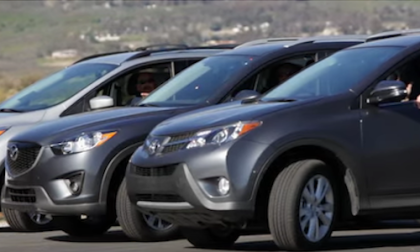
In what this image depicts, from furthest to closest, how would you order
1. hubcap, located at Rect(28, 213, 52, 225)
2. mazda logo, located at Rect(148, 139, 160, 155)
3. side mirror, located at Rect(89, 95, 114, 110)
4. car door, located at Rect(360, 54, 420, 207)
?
1. side mirror, located at Rect(89, 95, 114, 110)
2. hubcap, located at Rect(28, 213, 52, 225)
3. mazda logo, located at Rect(148, 139, 160, 155)
4. car door, located at Rect(360, 54, 420, 207)

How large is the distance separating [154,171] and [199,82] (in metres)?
2.50

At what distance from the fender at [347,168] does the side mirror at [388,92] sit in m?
0.47

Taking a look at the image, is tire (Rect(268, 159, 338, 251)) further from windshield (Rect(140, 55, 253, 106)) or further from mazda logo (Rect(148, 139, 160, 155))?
windshield (Rect(140, 55, 253, 106))

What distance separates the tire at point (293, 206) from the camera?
9.11 metres

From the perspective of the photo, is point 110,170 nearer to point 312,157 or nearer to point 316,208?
point 312,157

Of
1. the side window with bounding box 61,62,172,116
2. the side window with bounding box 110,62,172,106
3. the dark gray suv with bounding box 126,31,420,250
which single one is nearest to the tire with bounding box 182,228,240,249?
the dark gray suv with bounding box 126,31,420,250

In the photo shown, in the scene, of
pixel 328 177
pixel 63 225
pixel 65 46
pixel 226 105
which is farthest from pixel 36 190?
pixel 65 46

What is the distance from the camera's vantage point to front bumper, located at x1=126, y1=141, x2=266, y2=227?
29.9ft

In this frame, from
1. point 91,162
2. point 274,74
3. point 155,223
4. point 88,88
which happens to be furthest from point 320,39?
point 91,162

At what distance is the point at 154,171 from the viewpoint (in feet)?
31.2

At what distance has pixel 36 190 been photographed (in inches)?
424

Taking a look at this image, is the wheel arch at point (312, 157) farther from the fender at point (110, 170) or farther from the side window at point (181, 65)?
the side window at point (181, 65)

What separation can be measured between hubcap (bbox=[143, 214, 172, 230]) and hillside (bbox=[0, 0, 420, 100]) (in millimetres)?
37666

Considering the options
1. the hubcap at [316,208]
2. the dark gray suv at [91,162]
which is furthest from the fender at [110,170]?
the hubcap at [316,208]
